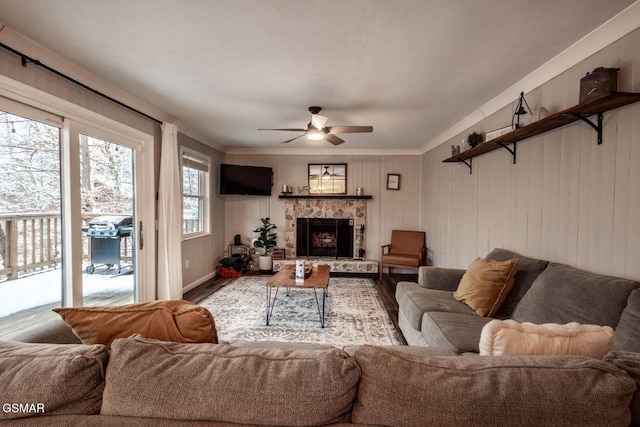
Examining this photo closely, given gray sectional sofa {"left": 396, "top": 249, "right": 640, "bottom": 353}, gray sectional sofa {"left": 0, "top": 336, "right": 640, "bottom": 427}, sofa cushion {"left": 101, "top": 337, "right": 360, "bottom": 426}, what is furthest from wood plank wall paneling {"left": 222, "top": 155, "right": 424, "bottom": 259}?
sofa cushion {"left": 101, "top": 337, "right": 360, "bottom": 426}

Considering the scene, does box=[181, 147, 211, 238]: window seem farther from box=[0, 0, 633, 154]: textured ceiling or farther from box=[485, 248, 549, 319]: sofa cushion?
box=[485, 248, 549, 319]: sofa cushion

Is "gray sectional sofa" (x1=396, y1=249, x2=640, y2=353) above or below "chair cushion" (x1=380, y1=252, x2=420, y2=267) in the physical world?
above

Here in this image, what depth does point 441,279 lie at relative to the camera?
268 cm

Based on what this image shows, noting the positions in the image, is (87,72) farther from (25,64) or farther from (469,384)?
(469,384)

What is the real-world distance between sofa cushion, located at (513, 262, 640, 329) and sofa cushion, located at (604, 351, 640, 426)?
2.92 ft

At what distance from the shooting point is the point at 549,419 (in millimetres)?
657

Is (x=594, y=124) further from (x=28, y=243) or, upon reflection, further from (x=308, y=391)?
(x=28, y=243)

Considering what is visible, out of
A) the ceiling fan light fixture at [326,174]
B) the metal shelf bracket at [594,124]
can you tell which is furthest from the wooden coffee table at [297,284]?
the metal shelf bracket at [594,124]

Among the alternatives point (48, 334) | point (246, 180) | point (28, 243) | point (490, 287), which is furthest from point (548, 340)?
point (246, 180)

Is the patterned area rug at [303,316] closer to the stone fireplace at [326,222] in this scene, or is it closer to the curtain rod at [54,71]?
the stone fireplace at [326,222]

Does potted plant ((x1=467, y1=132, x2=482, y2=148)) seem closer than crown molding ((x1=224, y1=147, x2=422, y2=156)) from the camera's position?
Yes

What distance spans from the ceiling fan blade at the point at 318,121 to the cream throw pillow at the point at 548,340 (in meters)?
2.39

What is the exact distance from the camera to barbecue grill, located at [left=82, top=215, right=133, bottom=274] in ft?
8.44

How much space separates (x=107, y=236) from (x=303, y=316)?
2215 millimetres
